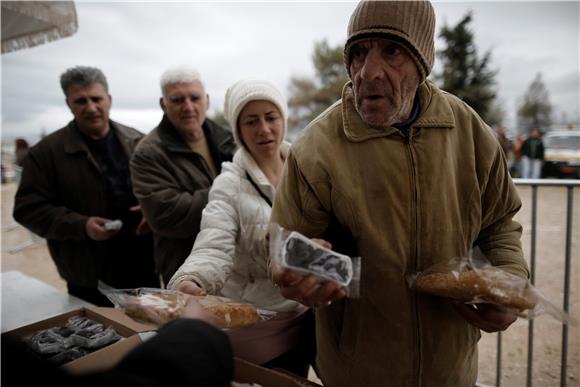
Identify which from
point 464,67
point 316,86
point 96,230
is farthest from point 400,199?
point 316,86

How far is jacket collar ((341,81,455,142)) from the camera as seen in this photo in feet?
3.96

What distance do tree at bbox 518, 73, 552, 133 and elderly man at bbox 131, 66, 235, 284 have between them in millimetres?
24522

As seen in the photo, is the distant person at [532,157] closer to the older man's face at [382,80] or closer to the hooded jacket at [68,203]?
the hooded jacket at [68,203]

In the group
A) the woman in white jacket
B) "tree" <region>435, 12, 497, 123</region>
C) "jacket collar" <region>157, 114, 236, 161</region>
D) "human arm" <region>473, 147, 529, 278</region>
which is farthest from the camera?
"tree" <region>435, 12, 497, 123</region>

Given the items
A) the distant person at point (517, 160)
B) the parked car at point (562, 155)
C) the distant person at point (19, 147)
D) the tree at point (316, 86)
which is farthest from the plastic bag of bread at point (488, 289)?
the tree at point (316, 86)

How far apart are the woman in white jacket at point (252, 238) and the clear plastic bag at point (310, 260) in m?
0.49

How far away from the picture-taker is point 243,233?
1646 millimetres

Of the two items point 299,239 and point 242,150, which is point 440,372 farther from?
point 242,150

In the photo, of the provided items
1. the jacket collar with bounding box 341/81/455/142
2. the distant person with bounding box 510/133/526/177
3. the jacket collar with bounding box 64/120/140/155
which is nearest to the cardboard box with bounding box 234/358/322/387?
the jacket collar with bounding box 341/81/455/142

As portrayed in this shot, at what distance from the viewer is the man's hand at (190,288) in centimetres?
126

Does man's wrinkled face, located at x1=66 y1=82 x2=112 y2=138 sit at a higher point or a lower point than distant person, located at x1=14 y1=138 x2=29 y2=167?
higher

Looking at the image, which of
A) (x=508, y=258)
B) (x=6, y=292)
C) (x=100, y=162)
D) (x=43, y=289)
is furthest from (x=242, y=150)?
(x=6, y=292)

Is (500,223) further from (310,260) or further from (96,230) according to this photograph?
(96,230)

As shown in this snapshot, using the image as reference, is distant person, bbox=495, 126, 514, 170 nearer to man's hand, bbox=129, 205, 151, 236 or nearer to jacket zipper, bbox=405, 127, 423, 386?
jacket zipper, bbox=405, 127, 423, 386
